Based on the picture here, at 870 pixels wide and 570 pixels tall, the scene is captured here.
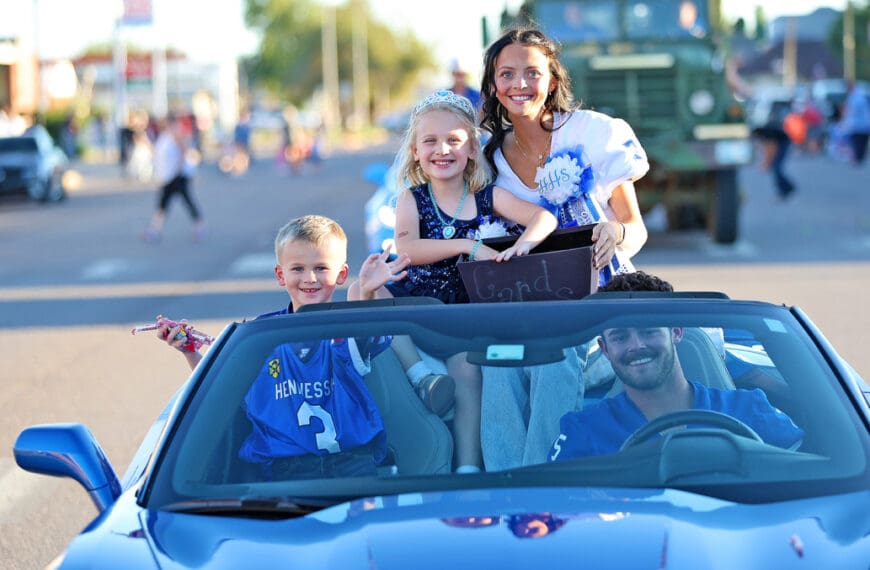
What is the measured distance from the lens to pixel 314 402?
438 centimetres

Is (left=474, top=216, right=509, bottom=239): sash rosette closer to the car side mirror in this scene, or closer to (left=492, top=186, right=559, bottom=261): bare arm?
(left=492, top=186, right=559, bottom=261): bare arm

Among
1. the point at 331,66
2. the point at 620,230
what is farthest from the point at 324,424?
the point at 331,66

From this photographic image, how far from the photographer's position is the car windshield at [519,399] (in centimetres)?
378

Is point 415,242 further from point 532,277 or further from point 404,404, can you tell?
point 404,404

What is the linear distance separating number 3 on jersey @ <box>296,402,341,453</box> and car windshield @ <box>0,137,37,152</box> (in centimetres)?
2981

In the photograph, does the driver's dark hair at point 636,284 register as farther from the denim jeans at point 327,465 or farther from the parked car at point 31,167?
the parked car at point 31,167

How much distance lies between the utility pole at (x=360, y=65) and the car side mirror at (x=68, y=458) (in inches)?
5104

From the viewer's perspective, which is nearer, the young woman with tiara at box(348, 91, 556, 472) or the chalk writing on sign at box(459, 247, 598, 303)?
the chalk writing on sign at box(459, 247, 598, 303)

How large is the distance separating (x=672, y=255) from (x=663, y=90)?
1.96 m

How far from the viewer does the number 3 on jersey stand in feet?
14.0

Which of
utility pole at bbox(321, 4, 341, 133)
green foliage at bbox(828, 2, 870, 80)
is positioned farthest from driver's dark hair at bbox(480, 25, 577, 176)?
utility pole at bbox(321, 4, 341, 133)

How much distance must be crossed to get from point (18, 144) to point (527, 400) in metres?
30.4

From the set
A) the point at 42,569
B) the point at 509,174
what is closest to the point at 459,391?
the point at 509,174

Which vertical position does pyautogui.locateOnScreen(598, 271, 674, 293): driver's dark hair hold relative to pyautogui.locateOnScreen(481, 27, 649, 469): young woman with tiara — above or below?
below
